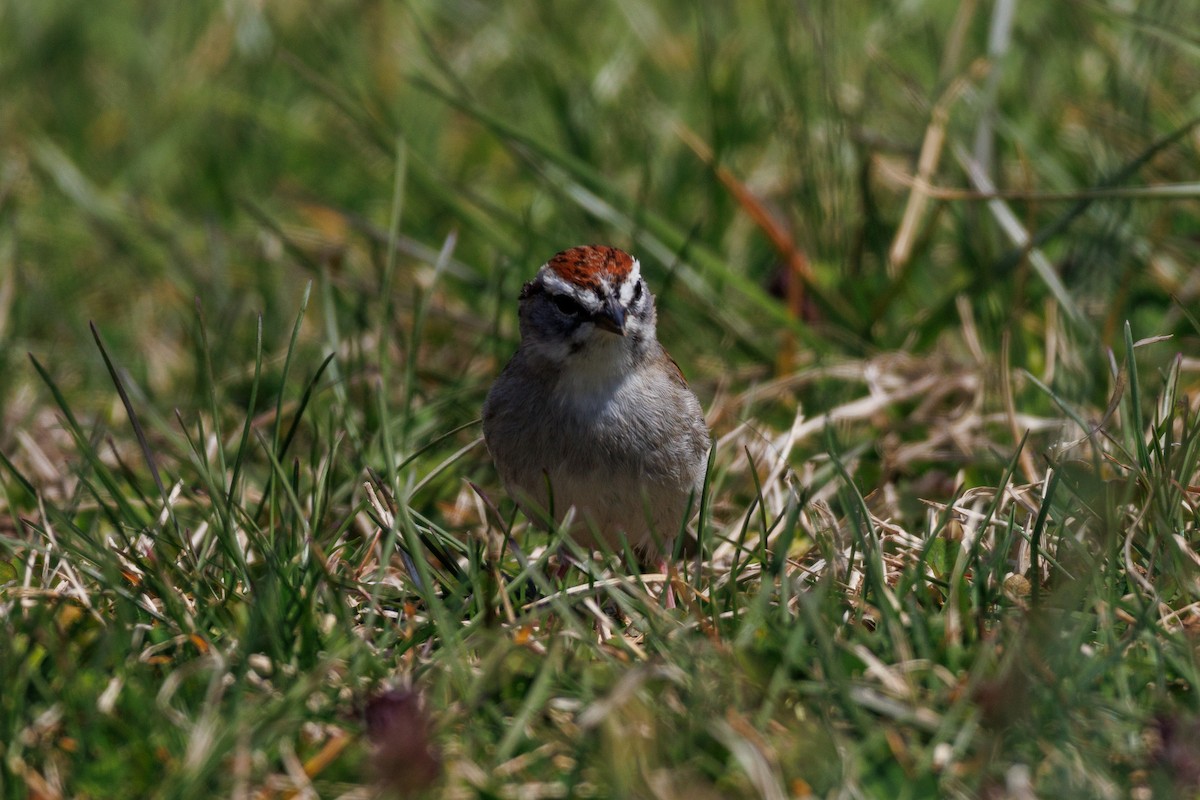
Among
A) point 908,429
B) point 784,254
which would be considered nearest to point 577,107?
point 784,254

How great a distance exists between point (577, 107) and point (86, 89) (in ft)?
10.5

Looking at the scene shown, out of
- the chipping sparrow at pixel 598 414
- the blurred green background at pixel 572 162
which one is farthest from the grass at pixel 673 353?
the chipping sparrow at pixel 598 414

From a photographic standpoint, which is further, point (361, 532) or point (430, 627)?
point (361, 532)

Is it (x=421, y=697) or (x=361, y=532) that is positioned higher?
(x=421, y=697)

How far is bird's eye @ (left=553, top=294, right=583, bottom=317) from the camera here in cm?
418

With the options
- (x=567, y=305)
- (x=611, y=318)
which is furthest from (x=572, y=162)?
(x=611, y=318)

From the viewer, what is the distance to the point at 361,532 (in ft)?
13.6

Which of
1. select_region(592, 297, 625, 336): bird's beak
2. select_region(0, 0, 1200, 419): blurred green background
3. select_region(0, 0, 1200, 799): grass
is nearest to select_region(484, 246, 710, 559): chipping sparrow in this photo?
select_region(592, 297, 625, 336): bird's beak

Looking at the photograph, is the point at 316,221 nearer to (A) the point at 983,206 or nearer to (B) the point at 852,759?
(A) the point at 983,206

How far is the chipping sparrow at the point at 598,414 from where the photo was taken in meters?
3.99

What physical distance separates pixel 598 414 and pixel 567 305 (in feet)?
1.24

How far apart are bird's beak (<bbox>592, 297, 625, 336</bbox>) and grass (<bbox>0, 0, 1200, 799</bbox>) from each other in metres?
0.58

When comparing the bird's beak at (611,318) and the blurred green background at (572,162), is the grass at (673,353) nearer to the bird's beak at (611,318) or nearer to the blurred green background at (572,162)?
the blurred green background at (572,162)

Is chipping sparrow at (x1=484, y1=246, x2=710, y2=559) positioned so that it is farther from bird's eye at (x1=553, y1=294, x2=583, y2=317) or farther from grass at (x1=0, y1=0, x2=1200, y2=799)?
grass at (x1=0, y1=0, x2=1200, y2=799)
